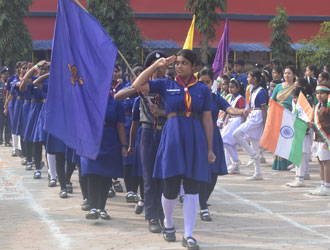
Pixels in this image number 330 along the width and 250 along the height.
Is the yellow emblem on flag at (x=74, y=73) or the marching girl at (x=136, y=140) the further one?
the marching girl at (x=136, y=140)

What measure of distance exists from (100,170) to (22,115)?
19.9 ft

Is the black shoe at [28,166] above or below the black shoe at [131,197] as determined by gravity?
below

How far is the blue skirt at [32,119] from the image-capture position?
38.0 feet

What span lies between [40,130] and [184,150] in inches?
183

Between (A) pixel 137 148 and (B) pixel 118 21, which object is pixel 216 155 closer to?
(A) pixel 137 148

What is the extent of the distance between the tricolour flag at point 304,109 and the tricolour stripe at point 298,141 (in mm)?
112

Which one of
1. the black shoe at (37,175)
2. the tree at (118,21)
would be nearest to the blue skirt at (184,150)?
the black shoe at (37,175)

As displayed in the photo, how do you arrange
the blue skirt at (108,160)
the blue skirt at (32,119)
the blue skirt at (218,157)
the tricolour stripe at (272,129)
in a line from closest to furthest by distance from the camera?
the blue skirt at (108,160)
the blue skirt at (218,157)
the tricolour stripe at (272,129)
the blue skirt at (32,119)

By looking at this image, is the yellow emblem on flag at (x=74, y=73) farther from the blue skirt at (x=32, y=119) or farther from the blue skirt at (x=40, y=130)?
the blue skirt at (x=32, y=119)

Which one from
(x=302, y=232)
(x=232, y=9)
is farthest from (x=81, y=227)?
(x=232, y=9)

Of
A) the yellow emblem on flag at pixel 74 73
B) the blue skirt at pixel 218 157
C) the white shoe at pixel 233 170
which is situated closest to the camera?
the yellow emblem on flag at pixel 74 73

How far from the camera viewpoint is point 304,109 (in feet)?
34.2

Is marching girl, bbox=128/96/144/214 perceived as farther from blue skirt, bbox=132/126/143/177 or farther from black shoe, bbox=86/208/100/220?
black shoe, bbox=86/208/100/220

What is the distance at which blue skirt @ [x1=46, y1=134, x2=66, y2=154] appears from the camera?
9.72 m
